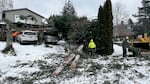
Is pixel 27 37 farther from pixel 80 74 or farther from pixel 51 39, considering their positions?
pixel 80 74

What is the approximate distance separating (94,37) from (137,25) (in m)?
35.6

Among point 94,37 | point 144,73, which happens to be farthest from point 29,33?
point 144,73

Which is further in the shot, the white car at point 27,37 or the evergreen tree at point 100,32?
the white car at point 27,37

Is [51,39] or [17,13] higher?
[17,13]

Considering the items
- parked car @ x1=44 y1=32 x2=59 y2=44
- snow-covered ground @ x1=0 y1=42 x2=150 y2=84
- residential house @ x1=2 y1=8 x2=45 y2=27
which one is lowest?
snow-covered ground @ x1=0 y1=42 x2=150 y2=84

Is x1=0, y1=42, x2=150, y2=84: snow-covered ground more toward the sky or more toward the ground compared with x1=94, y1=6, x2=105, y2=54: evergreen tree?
more toward the ground

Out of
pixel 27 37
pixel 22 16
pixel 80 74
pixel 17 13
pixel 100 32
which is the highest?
pixel 17 13

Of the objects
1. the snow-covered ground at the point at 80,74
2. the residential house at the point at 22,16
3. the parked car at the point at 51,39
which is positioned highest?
the residential house at the point at 22,16

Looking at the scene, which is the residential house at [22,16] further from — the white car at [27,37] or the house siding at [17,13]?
the white car at [27,37]

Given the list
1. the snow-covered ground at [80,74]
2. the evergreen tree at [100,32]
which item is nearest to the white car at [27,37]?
the evergreen tree at [100,32]

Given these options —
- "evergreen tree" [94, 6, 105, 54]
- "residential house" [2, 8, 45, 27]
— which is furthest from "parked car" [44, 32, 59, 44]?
"residential house" [2, 8, 45, 27]

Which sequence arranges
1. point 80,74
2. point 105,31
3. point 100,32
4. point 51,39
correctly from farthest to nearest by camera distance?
1. point 51,39
2. point 100,32
3. point 105,31
4. point 80,74

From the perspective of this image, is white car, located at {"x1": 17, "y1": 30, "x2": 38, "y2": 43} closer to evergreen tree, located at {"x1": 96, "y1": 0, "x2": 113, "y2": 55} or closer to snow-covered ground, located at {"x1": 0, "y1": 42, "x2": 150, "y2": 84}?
evergreen tree, located at {"x1": 96, "y1": 0, "x2": 113, "y2": 55}

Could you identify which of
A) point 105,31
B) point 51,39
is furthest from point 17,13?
point 105,31
